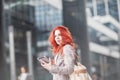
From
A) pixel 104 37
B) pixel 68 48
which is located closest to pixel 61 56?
pixel 68 48

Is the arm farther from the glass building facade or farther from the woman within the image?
the glass building facade

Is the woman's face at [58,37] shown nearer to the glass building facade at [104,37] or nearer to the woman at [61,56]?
the woman at [61,56]

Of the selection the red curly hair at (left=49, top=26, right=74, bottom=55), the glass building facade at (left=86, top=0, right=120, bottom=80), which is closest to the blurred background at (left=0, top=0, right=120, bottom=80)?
the glass building facade at (left=86, top=0, right=120, bottom=80)

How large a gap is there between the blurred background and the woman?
7.52m

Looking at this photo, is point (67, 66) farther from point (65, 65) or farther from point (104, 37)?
point (104, 37)

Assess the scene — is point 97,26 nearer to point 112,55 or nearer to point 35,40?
point 112,55

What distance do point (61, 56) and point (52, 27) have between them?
915 centimetres

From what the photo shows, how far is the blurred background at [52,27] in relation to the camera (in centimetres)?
1016

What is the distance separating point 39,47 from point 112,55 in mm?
2265

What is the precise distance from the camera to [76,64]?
7.23ft

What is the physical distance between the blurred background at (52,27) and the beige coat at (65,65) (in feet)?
24.9

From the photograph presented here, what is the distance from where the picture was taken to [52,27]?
11.3 m

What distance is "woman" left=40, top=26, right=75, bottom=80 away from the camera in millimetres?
2053

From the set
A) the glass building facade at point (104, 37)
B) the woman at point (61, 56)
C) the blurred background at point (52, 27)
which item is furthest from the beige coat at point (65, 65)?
the glass building facade at point (104, 37)
